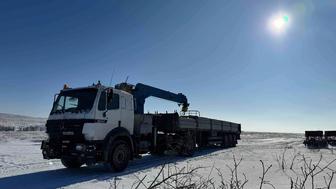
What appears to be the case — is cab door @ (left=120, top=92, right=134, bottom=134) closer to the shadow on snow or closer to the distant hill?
the shadow on snow

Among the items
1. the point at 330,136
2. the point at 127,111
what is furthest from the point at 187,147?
the point at 330,136

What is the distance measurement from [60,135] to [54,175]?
4.31ft

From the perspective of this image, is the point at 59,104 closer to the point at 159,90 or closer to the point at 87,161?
the point at 87,161

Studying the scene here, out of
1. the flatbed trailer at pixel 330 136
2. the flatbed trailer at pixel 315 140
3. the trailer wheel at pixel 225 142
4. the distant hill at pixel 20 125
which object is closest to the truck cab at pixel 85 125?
the trailer wheel at pixel 225 142

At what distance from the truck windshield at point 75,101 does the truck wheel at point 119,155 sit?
66.2 inches

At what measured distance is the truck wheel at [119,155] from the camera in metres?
12.0

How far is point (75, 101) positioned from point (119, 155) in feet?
8.11

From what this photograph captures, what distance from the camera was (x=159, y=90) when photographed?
61.4ft

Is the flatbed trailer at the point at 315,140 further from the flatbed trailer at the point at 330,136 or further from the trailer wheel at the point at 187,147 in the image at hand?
the trailer wheel at the point at 187,147

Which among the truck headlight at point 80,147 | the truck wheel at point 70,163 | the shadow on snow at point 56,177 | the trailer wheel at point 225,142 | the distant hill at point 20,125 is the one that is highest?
the distant hill at point 20,125

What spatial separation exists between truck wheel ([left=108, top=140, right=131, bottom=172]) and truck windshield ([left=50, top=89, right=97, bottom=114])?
1.68m

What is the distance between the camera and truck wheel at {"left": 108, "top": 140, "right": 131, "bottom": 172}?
11984 millimetres

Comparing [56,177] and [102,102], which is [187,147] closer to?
[102,102]

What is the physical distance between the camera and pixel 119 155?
40.6 ft
